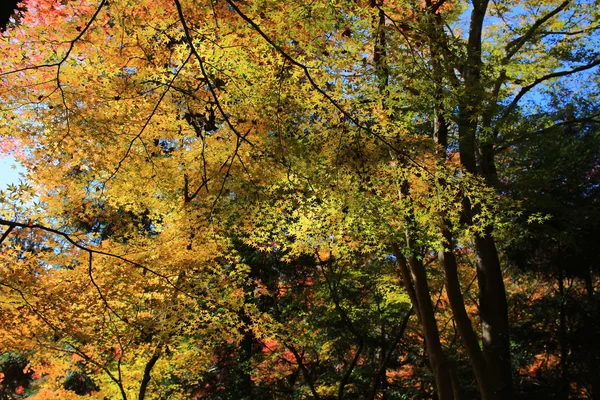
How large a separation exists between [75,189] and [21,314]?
1362 mm

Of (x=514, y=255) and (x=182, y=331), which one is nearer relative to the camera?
(x=182, y=331)

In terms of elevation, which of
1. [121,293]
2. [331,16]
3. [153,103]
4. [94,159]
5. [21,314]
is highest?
[153,103]

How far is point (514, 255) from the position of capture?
7.93 m

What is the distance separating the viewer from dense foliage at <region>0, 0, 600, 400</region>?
3465 mm

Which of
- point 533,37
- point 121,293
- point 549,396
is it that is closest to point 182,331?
point 121,293

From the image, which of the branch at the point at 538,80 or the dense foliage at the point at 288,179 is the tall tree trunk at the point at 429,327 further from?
the branch at the point at 538,80

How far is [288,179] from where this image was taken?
3.48 m

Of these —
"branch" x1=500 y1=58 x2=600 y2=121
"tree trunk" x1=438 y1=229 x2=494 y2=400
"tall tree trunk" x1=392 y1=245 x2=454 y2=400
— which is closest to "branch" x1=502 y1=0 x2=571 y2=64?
"branch" x1=500 y1=58 x2=600 y2=121

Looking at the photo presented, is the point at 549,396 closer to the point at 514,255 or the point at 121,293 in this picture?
the point at 514,255

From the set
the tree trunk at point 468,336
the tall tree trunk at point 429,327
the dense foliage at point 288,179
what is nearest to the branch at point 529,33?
the dense foliage at point 288,179

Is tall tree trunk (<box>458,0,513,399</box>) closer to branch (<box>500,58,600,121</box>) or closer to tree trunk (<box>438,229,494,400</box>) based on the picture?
tree trunk (<box>438,229,494,400</box>)

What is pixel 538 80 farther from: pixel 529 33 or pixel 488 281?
pixel 488 281

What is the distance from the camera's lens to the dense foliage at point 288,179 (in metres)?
3.46

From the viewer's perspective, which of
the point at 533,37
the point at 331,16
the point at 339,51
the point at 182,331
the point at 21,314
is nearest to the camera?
the point at 331,16
